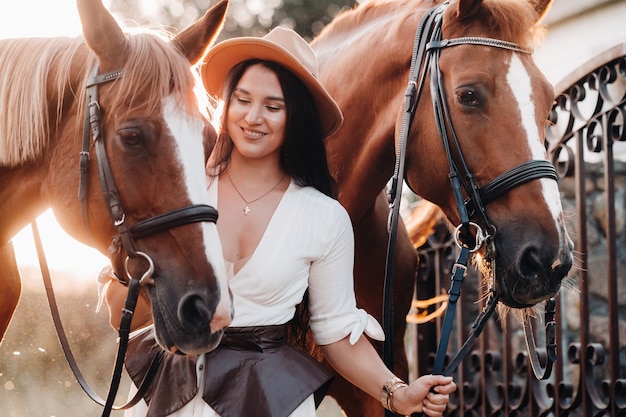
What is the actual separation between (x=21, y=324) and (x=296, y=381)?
3040mm

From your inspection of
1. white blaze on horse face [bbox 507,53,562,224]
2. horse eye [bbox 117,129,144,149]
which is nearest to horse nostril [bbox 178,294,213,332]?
horse eye [bbox 117,129,144,149]

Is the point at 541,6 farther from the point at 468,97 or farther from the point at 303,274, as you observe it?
the point at 303,274

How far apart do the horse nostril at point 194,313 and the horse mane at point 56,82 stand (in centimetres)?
55

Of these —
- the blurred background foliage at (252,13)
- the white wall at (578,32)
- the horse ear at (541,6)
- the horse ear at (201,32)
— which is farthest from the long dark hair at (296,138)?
the blurred background foliage at (252,13)

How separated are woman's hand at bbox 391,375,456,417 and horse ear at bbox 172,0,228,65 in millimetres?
1271

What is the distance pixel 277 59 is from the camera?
8.33 ft

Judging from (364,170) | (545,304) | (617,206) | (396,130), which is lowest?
(617,206)

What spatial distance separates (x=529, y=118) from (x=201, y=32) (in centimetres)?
110

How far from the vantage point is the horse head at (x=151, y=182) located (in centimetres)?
206

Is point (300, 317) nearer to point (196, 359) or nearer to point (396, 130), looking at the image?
point (196, 359)

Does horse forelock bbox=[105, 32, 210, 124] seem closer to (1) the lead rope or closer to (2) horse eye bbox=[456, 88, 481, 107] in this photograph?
(1) the lead rope

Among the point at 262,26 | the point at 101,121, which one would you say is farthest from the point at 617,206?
the point at 262,26

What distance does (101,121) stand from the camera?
7.34ft

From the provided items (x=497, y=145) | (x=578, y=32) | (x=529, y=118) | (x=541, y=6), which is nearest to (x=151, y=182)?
(x=497, y=145)
